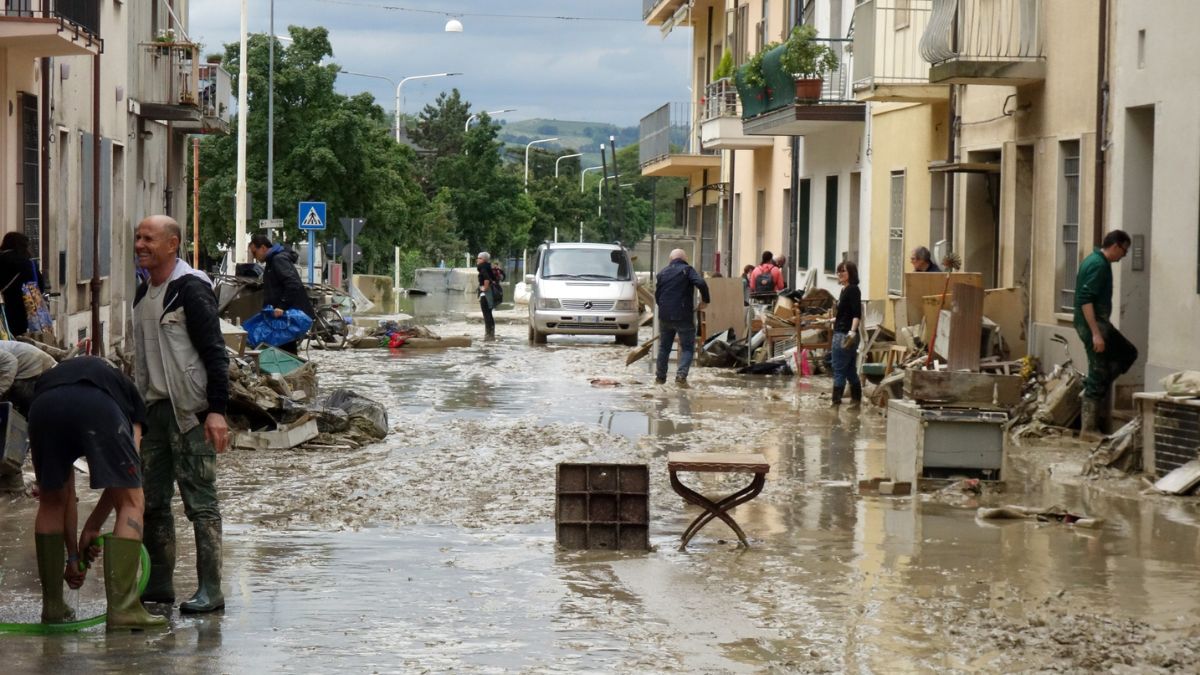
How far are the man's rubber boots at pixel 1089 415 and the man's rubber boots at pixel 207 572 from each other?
32.5ft

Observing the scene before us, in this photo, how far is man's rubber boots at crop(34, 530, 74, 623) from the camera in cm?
771

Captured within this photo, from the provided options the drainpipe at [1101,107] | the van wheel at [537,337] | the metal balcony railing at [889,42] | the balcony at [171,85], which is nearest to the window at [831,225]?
the metal balcony railing at [889,42]

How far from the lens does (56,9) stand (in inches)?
699

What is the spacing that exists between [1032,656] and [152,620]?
374 cm

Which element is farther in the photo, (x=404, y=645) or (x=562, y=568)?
(x=562, y=568)

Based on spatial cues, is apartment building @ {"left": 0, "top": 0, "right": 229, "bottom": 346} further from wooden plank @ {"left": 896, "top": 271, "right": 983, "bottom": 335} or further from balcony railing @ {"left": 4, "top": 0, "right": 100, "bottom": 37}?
wooden plank @ {"left": 896, "top": 271, "right": 983, "bottom": 335}

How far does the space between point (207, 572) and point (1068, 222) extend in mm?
12447

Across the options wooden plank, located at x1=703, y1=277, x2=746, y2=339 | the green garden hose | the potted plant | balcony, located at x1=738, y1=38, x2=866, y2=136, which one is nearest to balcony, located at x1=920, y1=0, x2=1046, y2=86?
balcony, located at x1=738, y1=38, x2=866, y2=136

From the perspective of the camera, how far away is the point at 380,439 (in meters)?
15.5

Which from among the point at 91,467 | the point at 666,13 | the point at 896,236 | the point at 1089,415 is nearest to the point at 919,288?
the point at 1089,415

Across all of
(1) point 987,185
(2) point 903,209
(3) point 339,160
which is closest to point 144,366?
(1) point 987,185

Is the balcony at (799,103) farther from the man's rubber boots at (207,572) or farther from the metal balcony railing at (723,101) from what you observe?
the man's rubber boots at (207,572)

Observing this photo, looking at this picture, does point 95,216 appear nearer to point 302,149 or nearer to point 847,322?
point 847,322

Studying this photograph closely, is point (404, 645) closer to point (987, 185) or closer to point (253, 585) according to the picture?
point (253, 585)
